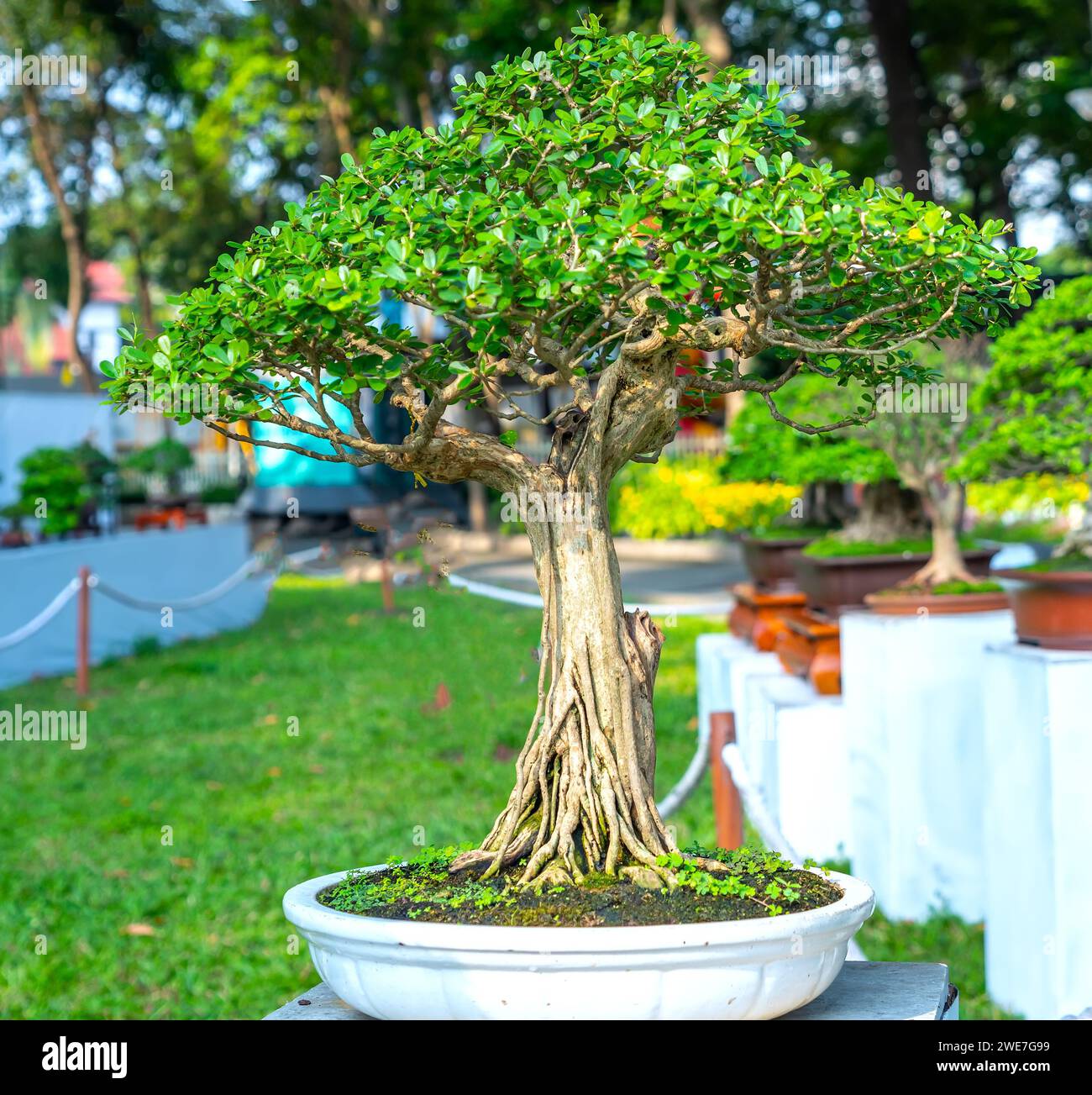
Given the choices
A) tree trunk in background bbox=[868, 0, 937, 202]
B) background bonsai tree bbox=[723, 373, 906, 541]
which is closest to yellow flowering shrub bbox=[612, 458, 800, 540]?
tree trunk in background bbox=[868, 0, 937, 202]

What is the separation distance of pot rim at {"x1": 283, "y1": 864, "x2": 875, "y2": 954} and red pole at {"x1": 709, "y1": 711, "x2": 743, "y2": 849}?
2.47 m

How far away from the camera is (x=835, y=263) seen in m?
1.79

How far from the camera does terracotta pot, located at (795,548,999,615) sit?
5340 millimetres

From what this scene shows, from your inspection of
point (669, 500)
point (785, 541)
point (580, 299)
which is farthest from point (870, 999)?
point (669, 500)

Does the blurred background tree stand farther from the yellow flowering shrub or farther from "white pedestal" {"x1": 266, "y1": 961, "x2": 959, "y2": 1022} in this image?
"white pedestal" {"x1": 266, "y1": 961, "x2": 959, "y2": 1022}

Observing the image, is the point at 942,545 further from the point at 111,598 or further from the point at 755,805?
the point at 111,598

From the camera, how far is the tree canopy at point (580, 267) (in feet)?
5.33

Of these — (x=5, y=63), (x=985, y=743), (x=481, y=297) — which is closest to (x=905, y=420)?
(x=985, y=743)

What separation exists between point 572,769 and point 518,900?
0.84 ft

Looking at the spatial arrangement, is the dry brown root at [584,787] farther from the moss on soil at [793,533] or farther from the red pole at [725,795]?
the moss on soil at [793,533]

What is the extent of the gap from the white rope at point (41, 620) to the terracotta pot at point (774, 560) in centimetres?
440

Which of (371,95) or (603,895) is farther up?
(371,95)

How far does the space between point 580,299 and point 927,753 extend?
3485mm

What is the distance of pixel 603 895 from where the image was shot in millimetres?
1782
